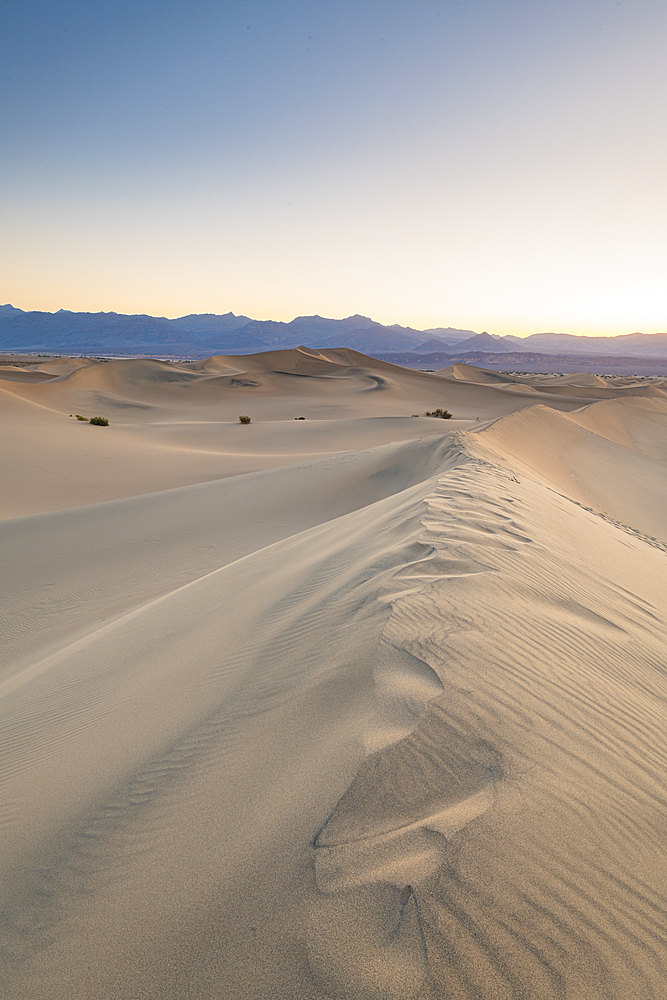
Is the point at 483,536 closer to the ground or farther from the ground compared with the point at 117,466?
farther from the ground

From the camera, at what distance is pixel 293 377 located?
144ft

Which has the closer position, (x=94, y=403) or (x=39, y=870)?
(x=39, y=870)

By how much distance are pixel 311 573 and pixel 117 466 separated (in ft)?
37.0

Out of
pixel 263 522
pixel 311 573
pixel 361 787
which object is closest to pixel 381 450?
pixel 263 522

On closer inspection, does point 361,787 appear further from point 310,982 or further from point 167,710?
point 167,710

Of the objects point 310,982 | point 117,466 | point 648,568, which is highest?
point 310,982

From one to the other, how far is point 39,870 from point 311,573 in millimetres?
2660

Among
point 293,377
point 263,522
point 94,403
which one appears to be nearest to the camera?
point 263,522

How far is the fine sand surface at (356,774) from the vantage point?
135cm

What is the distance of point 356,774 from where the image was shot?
1774mm

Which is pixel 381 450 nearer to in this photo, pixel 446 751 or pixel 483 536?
pixel 483 536

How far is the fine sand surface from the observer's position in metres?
1.35

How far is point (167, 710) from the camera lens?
9.11ft

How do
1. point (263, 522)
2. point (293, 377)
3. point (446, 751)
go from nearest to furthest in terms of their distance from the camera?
point (446, 751), point (263, 522), point (293, 377)
